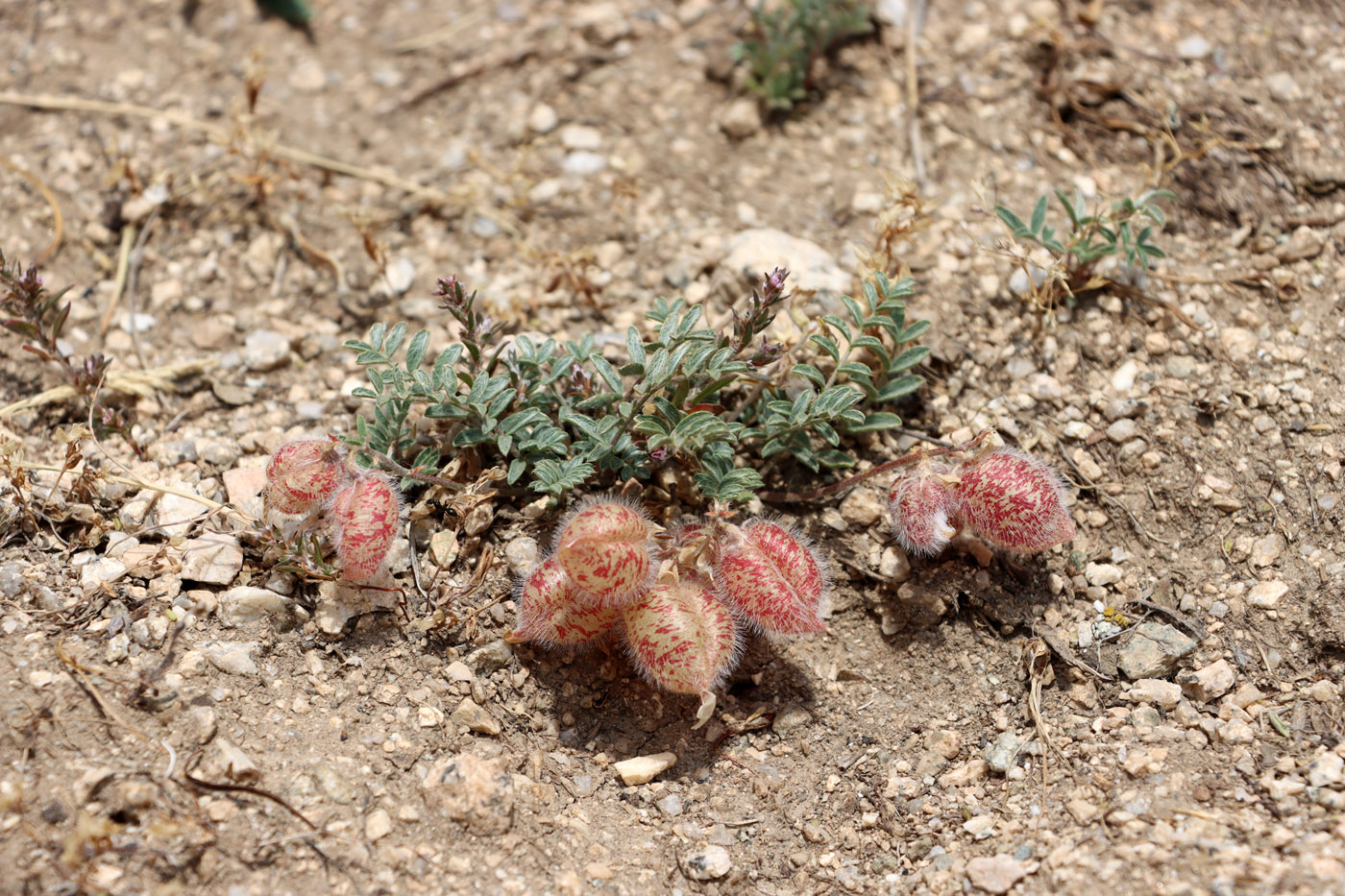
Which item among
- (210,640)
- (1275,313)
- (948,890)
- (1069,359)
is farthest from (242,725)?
(1275,313)

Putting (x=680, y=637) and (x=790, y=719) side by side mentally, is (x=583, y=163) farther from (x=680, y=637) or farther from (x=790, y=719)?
(x=790, y=719)

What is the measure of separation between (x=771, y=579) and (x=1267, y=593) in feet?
5.09

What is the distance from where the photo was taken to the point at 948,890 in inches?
103

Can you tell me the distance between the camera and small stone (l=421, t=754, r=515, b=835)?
2.64 m

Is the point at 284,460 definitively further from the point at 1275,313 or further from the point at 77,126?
the point at 1275,313

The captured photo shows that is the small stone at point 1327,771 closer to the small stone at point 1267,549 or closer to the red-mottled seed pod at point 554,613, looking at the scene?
the small stone at point 1267,549

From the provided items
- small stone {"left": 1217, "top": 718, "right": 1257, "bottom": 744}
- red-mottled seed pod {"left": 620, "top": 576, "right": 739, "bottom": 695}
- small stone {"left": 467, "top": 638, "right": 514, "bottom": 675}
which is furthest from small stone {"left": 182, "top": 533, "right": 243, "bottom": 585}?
small stone {"left": 1217, "top": 718, "right": 1257, "bottom": 744}

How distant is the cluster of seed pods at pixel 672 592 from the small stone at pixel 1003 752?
633 mm

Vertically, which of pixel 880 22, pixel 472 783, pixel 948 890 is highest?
pixel 880 22

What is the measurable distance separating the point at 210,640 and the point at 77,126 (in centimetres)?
271

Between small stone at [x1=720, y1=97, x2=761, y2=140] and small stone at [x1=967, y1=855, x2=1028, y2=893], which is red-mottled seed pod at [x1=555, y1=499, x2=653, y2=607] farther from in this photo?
small stone at [x1=720, y1=97, x2=761, y2=140]

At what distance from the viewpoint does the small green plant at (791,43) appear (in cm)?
430

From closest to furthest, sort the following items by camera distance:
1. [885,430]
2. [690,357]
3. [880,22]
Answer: [690,357] → [885,430] → [880,22]

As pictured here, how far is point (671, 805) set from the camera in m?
2.91
